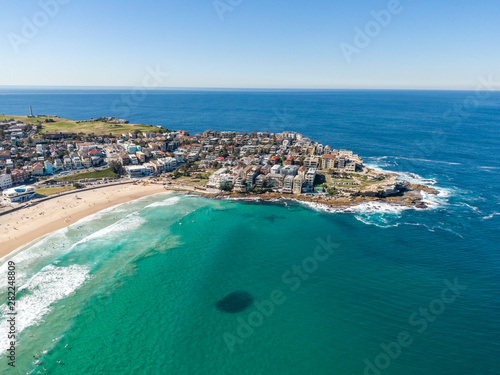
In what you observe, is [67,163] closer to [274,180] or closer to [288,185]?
[274,180]

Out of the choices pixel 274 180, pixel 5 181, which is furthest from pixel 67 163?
pixel 274 180

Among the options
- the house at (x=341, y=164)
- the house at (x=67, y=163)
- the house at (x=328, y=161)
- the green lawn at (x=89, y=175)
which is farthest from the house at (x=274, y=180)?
the house at (x=67, y=163)

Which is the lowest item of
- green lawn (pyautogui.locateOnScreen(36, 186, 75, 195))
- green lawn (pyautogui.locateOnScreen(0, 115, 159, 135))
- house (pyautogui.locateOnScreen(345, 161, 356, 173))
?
green lawn (pyautogui.locateOnScreen(36, 186, 75, 195))

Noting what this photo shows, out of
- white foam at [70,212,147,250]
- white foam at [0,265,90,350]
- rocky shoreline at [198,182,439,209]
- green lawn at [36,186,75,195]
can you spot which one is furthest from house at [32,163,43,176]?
white foam at [0,265,90,350]

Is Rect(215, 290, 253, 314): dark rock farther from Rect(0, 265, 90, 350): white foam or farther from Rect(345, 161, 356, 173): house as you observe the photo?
Rect(345, 161, 356, 173): house

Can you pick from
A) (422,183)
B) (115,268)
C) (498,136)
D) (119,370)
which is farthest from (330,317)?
(498,136)

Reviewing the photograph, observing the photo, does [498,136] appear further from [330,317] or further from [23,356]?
[23,356]

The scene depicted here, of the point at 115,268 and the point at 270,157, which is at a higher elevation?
the point at 270,157
